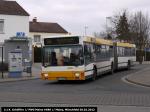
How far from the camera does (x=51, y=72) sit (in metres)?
25.2

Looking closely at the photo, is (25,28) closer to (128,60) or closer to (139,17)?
(128,60)

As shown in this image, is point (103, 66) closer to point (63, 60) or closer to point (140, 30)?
point (63, 60)

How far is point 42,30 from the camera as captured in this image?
292 feet

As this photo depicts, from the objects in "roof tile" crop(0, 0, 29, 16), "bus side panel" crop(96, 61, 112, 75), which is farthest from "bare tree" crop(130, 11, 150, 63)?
"bus side panel" crop(96, 61, 112, 75)

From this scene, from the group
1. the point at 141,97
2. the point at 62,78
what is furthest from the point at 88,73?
the point at 141,97

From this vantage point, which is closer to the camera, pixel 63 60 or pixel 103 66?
pixel 63 60

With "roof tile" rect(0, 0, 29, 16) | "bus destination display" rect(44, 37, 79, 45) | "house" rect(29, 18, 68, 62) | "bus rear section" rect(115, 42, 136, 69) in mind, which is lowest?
"bus rear section" rect(115, 42, 136, 69)

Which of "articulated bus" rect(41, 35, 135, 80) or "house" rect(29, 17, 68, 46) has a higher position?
"house" rect(29, 17, 68, 46)

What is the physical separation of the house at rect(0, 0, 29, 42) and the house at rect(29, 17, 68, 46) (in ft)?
93.1

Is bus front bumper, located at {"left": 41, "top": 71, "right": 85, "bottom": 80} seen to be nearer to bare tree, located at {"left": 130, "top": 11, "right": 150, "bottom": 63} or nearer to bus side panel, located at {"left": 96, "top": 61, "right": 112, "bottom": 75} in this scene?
bus side panel, located at {"left": 96, "top": 61, "right": 112, "bottom": 75}

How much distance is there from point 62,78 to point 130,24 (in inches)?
2465

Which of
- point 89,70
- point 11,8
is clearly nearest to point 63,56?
point 89,70

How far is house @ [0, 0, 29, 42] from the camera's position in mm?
55375

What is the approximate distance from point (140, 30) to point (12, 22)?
112 feet
